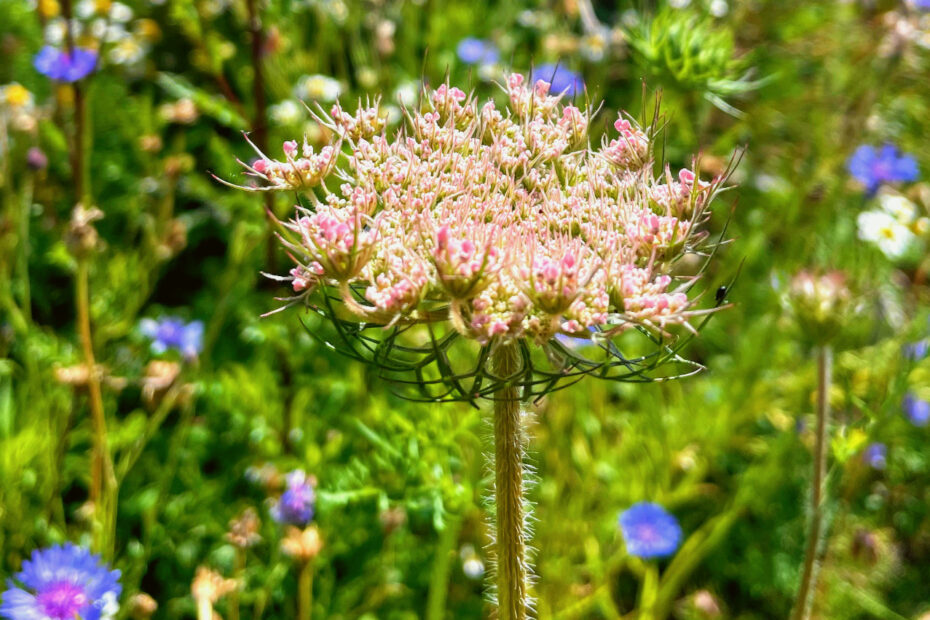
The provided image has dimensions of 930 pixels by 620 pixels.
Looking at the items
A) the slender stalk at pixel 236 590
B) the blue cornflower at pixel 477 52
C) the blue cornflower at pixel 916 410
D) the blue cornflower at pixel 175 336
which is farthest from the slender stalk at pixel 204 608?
the blue cornflower at pixel 477 52

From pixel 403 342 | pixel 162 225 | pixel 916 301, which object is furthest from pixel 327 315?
pixel 916 301

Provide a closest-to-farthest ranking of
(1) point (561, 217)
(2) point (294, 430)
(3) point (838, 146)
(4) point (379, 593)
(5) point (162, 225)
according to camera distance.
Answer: (1) point (561, 217) < (4) point (379, 593) < (2) point (294, 430) < (5) point (162, 225) < (3) point (838, 146)

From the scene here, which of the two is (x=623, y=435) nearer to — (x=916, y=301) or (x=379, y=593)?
(x=379, y=593)

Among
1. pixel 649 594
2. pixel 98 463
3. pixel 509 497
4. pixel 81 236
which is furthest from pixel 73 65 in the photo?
pixel 649 594

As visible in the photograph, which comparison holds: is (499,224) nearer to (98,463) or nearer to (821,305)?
(821,305)

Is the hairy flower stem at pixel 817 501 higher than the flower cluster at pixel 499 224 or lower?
lower

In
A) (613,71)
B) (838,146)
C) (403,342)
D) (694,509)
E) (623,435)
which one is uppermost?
(613,71)

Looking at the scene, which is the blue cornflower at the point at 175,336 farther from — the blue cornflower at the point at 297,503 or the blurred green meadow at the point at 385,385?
the blue cornflower at the point at 297,503
